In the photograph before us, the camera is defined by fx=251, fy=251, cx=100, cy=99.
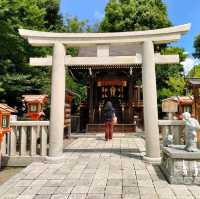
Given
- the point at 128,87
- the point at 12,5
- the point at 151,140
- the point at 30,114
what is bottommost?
the point at 151,140

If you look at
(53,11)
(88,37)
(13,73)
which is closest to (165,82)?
(53,11)

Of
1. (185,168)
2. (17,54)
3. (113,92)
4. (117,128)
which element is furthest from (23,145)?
(113,92)

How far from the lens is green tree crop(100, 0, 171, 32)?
970 inches

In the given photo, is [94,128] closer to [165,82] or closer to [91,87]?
[91,87]

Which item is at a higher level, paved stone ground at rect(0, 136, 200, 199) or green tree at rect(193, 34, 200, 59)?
green tree at rect(193, 34, 200, 59)

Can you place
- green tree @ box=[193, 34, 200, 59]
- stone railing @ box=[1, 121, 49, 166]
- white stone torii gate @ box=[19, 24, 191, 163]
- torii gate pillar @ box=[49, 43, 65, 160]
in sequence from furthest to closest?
1. green tree @ box=[193, 34, 200, 59]
2. stone railing @ box=[1, 121, 49, 166]
3. torii gate pillar @ box=[49, 43, 65, 160]
4. white stone torii gate @ box=[19, 24, 191, 163]

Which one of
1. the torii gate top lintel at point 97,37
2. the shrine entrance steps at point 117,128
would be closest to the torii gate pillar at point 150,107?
the torii gate top lintel at point 97,37

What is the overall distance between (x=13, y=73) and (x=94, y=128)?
20.9 ft

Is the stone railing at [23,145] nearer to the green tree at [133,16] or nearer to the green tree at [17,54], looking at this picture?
the green tree at [17,54]

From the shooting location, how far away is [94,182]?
17.0 ft

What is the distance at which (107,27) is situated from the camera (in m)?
26.0

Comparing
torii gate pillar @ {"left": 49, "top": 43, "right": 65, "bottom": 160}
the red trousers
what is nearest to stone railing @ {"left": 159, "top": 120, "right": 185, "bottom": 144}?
torii gate pillar @ {"left": 49, "top": 43, "right": 65, "bottom": 160}

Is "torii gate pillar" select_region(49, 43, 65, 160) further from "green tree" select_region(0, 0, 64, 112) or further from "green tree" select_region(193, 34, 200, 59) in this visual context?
"green tree" select_region(193, 34, 200, 59)

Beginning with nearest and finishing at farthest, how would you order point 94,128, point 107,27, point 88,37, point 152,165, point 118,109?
point 152,165 < point 88,37 < point 94,128 < point 118,109 < point 107,27
